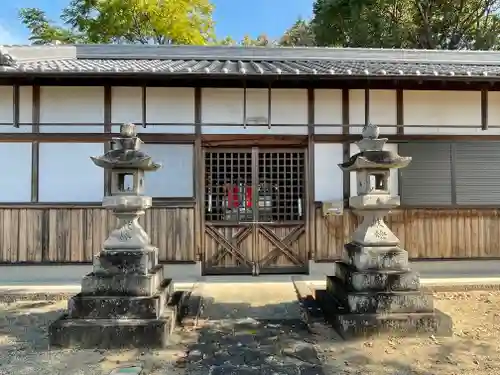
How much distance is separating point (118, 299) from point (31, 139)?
16.1 ft

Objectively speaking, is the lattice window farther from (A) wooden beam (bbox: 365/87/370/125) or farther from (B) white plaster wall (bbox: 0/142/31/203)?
(B) white plaster wall (bbox: 0/142/31/203)

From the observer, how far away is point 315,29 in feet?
81.3

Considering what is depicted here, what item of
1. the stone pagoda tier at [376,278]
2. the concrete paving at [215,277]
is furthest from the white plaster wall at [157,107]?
the stone pagoda tier at [376,278]

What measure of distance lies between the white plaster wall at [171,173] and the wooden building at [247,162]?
0.02m

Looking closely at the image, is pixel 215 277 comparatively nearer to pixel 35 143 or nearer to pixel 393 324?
pixel 393 324

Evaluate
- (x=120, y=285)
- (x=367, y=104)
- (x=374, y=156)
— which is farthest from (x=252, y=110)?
(x=120, y=285)

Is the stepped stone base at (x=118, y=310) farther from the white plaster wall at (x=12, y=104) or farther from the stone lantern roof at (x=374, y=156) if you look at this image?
the white plaster wall at (x=12, y=104)

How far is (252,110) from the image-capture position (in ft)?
28.5

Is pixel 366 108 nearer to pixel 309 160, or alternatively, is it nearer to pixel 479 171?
pixel 309 160

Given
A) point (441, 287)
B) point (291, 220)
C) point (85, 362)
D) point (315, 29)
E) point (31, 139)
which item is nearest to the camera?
point (85, 362)

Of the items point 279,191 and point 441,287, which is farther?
point 279,191

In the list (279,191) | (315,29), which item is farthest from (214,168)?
(315,29)

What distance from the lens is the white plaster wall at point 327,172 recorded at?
873 centimetres

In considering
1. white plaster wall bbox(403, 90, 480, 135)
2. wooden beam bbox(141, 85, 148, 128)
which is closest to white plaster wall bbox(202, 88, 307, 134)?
wooden beam bbox(141, 85, 148, 128)
